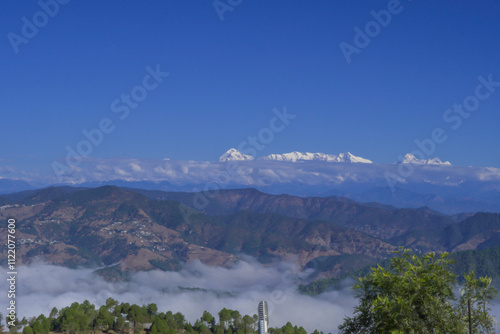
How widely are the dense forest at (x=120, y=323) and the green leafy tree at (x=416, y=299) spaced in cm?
8448

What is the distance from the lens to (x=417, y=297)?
105 ft

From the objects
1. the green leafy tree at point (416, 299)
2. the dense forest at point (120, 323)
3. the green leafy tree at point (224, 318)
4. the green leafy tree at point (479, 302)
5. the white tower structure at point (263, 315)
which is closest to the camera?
the white tower structure at point (263, 315)

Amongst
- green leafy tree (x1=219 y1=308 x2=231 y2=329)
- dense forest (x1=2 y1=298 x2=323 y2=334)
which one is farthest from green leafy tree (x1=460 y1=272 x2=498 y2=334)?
green leafy tree (x1=219 y1=308 x2=231 y2=329)

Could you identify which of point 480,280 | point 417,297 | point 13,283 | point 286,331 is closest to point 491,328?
point 480,280

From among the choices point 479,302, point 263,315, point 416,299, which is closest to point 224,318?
point 416,299

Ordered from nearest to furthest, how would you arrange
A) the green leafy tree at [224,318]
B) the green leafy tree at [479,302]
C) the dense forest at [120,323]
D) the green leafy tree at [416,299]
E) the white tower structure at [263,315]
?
the white tower structure at [263,315] < the green leafy tree at [416,299] < the green leafy tree at [479,302] < the dense forest at [120,323] < the green leafy tree at [224,318]

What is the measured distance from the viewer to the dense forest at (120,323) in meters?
108

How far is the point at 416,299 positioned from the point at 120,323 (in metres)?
106

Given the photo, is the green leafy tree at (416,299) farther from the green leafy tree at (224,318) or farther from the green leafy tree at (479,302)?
the green leafy tree at (224,318)

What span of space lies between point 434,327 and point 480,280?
178 inches

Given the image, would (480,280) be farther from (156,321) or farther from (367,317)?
(156,321)

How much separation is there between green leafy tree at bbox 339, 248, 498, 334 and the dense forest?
3326 inches

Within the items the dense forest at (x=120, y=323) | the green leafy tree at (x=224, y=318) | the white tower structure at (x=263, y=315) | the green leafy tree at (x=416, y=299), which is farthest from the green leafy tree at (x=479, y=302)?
the green leafy tree at (x=224, y=318)

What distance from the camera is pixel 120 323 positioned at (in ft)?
402
